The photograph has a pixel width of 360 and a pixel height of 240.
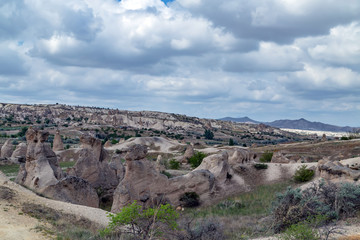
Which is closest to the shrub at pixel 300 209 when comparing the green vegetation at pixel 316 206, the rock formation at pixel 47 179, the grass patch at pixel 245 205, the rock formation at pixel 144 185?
the green vegetation at pixel 316 206

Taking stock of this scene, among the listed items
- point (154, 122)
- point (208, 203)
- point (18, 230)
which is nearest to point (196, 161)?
point (208, 203)

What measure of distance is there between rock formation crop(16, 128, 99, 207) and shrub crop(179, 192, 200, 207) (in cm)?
473

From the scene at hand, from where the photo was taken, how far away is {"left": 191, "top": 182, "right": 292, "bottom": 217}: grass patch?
1645cm

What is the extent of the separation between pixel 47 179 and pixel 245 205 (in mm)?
9879

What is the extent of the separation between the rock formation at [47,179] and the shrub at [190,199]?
186 inches

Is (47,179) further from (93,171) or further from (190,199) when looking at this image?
(190,199)

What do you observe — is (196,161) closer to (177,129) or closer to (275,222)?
(275,222)

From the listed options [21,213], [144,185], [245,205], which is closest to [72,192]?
[144,185]

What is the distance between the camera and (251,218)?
14719mm

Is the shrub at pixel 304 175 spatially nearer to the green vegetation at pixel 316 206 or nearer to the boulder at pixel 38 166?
the green vegetation at pixel 316 206

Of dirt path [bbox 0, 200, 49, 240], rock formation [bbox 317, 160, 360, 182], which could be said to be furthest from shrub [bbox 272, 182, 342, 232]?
dirt path [bbox 0, 200, 49, 240]

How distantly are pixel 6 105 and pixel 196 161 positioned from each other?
122653mm

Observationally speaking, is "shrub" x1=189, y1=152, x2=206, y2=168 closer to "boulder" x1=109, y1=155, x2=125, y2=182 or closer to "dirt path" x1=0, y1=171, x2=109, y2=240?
"boulder" x1=109, y1=155, x2=125, y2=182

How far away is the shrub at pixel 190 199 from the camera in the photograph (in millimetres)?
18688
